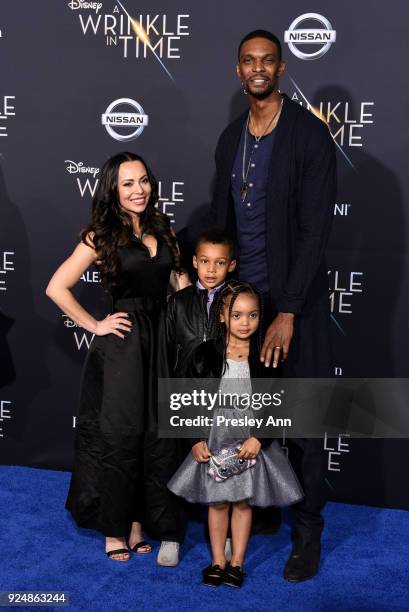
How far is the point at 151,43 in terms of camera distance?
3885 mm

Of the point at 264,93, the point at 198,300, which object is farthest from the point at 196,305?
the point at 264,93

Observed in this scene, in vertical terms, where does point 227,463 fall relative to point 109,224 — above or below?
below

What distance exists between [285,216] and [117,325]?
2.62 ft

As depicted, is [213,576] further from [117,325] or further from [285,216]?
[285,216]

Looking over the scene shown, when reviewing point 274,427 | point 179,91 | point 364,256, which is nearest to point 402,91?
point 364,256

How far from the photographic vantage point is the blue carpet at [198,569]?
10.0 ft

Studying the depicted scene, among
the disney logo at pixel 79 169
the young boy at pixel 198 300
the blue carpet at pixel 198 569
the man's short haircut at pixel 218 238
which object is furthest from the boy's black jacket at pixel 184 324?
the disney logo at pixel 79 169

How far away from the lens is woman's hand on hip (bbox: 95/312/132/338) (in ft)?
10.7

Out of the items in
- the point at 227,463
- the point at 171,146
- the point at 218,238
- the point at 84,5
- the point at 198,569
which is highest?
the point at 84,5

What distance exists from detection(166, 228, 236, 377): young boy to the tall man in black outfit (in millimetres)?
142

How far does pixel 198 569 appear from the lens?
329 cm

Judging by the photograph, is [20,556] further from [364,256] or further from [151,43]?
[151,43]

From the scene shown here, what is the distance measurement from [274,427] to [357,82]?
1.62m

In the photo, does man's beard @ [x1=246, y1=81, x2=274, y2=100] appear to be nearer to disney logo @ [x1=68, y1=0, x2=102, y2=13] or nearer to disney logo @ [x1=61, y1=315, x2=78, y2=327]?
disney logo @ [x1=68, y1=0, x2=102, y2=13]
